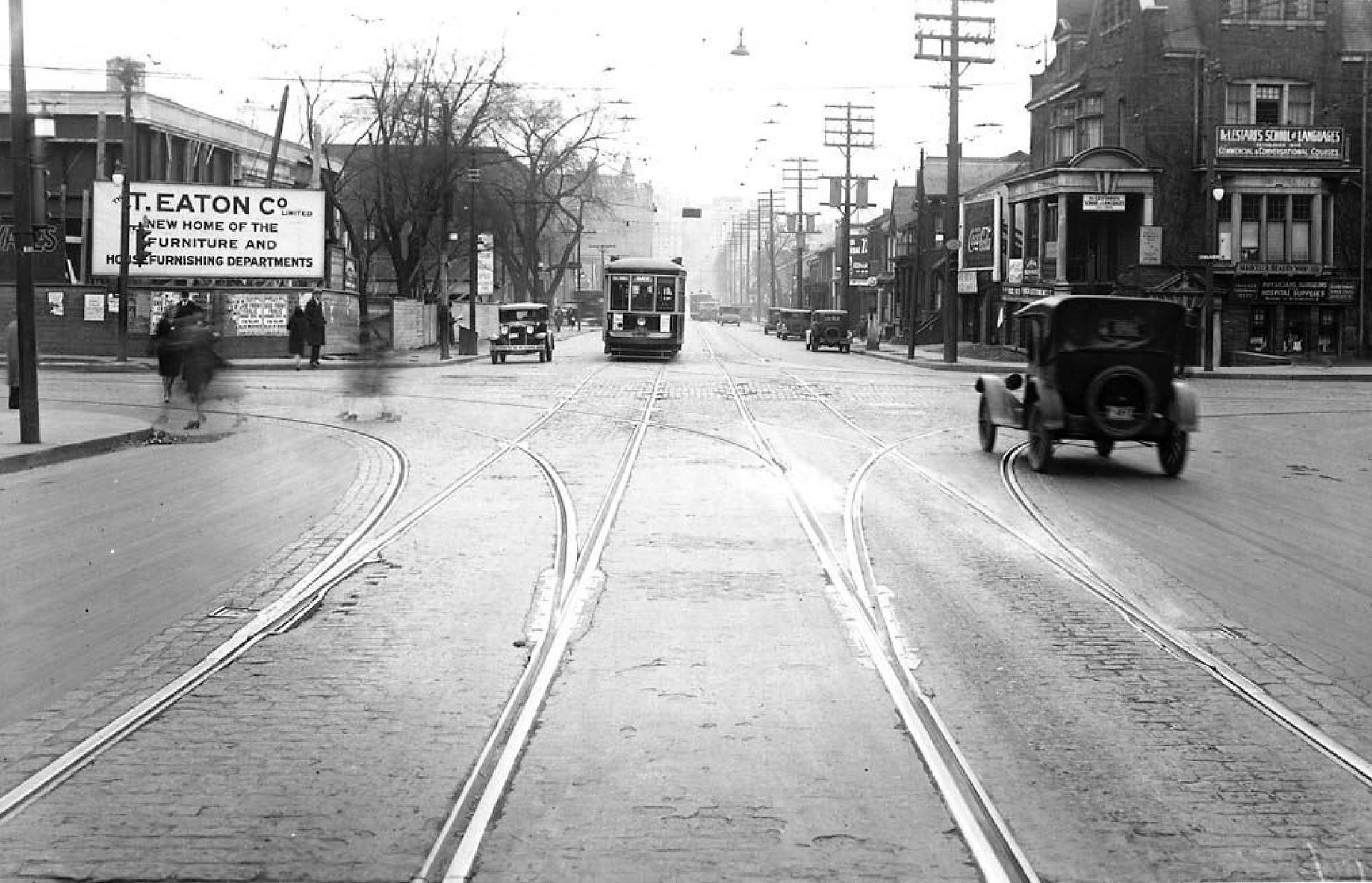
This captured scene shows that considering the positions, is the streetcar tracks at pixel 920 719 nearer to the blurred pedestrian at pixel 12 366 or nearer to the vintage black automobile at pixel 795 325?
the blurred pedestrian at pixel 12 366

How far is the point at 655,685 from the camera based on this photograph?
658 centimetres

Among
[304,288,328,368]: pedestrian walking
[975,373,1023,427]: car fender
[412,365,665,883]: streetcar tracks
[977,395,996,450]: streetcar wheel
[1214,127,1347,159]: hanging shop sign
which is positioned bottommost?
[412,365,665,883]: streetcar tracks

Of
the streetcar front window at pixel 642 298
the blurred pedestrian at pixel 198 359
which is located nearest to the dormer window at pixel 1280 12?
the streetcar front window at pixel 642 298

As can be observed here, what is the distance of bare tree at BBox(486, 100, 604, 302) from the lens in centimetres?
6944

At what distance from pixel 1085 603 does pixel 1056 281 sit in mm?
40570

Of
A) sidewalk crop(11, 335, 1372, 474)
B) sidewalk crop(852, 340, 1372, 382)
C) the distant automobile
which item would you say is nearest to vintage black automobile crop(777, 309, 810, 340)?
the distant automobile

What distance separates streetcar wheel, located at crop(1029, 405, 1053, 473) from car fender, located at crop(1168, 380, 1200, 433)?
1287 millimetres

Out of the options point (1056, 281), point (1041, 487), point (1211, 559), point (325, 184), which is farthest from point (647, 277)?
point (1211, 559)

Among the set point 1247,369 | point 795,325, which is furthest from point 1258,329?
point 795,325

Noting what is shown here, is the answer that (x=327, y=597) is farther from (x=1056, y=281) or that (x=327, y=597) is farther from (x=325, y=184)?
(x=325, y=184)

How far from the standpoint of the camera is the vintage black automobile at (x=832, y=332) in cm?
5806

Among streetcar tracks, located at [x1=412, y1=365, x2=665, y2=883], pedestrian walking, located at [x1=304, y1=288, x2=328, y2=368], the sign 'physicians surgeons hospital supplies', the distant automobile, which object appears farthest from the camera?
the distant automobile

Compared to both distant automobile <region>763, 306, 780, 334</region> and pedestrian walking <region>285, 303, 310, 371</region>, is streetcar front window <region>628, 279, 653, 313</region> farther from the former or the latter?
distant automobile <region>763, 306, 780, 334</region>

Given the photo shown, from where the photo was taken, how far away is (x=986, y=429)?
58.1 feet
